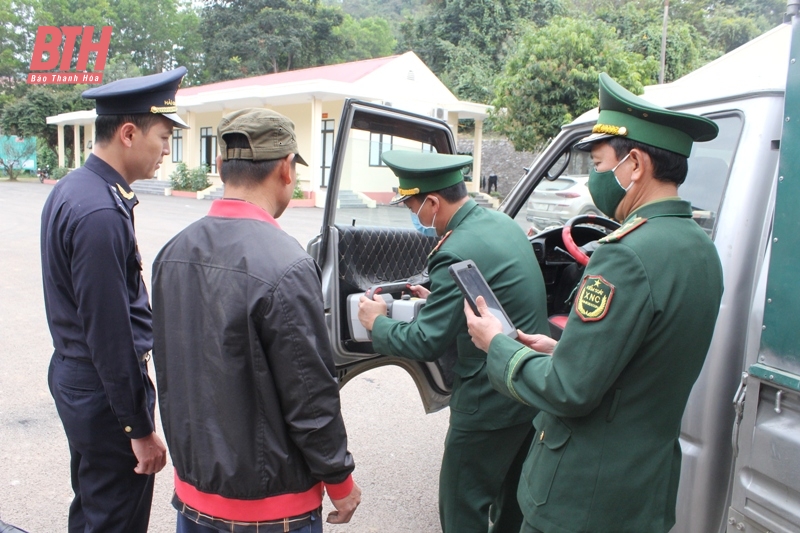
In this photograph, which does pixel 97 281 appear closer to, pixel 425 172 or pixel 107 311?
pixel 107 311

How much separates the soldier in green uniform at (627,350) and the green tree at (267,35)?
4227 cm

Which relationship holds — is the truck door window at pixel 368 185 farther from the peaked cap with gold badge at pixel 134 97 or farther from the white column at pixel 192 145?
the white column at pixel 192 145

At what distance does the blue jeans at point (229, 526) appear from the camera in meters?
1.63

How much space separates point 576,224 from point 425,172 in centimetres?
113

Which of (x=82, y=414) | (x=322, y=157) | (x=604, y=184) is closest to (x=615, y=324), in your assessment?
(x=604, y=184)

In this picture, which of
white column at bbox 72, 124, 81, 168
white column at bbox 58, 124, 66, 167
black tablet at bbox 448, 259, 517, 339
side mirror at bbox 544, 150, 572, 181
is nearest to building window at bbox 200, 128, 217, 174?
white column at bbox 72, 124, 81, 168

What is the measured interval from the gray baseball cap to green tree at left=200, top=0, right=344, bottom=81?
42029mm

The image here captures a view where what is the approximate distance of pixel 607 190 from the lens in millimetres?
1715

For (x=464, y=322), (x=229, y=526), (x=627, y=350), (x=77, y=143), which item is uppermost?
(x=77, y=143)

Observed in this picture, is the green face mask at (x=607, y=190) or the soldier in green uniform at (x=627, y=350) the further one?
the green face mask at (x=607, y=190)

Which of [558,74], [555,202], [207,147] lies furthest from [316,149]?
[555,202]

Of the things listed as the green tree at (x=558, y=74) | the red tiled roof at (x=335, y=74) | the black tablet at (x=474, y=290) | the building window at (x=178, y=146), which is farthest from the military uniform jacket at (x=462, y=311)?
the building window at (x=178, y=146)

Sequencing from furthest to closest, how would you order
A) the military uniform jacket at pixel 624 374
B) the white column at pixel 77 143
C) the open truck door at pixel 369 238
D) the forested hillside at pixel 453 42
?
the white column at pixel 77 143 → the forested hillside at pixel 453 42 → the open truck door at pixel 369 238 → the military uniform jacket at pixel 624 374

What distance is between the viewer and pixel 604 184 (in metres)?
1.72
